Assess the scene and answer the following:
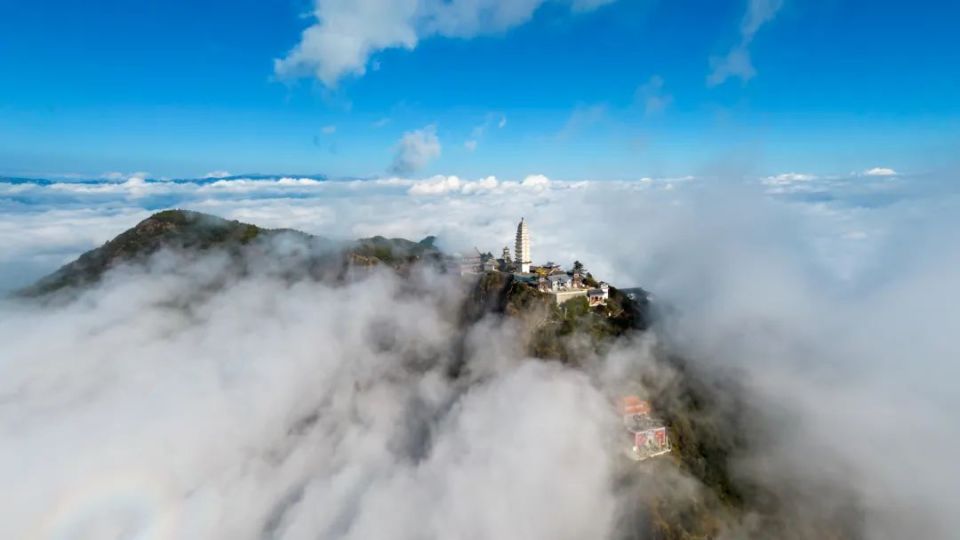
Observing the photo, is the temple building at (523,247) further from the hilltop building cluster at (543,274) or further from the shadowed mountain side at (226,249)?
the shadowed mountain side at (226,249)

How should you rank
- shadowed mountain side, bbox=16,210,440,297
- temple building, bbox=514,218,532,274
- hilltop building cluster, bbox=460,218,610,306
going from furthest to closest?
shadowed mountain side, bbox=16,210,440,297
temple building, bbox=514,218,532,274
hilltop building cluster, bbox=460,218,610,306

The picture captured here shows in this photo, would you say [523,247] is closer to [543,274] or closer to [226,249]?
[543,274]

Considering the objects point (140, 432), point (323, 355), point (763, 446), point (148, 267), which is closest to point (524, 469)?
point (763, 446)

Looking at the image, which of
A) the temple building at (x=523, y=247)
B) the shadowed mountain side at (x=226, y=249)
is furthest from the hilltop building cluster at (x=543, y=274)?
the shadowed mountain side at (x=226, y=249)

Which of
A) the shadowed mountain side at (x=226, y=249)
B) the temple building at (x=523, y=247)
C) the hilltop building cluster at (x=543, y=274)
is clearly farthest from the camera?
the shadowed mountain side at (x=226, y=249)

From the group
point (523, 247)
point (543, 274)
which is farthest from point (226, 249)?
point (543, 274)

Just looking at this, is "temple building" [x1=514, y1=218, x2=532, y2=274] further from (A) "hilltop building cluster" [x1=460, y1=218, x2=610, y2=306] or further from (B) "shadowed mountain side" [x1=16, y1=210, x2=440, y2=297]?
(B) "shadowed mountain side" [x1=16, y1=210, x2=440, y2=297]

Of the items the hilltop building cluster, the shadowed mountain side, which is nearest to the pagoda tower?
the hilltop building cluster

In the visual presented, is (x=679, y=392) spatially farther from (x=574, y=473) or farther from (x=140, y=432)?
(x=140, y=432)
